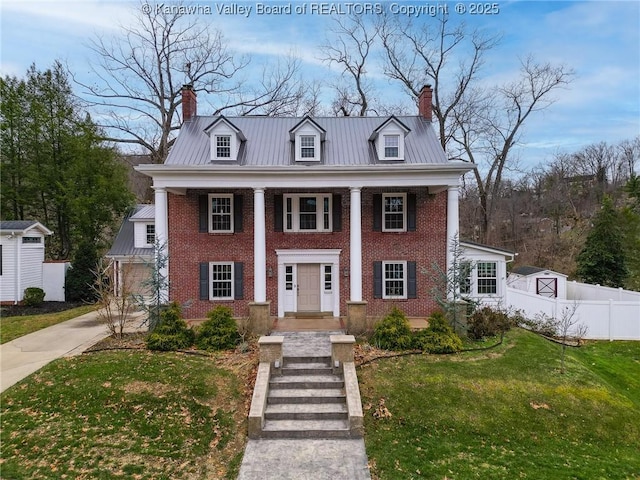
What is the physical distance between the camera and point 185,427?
7.23m

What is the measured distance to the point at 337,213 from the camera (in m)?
14.1

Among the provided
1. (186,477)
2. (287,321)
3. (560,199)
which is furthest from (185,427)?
(560,199)

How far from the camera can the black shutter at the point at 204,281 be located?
13.9m

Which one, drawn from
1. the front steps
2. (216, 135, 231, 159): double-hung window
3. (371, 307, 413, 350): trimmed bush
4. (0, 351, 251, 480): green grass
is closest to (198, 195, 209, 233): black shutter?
(216, 135, 231, 159): double-hung window

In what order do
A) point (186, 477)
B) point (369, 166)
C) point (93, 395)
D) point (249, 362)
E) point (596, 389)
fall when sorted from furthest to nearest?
point (369, 166) < point (249, 362) < point (596, 389) < point (93, 395) < point (186, 477)

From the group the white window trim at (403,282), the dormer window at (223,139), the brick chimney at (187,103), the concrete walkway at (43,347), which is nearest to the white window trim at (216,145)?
the dormer window at (223,139)

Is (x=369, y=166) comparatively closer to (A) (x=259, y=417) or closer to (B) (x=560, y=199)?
(A) (x=259, y=417)

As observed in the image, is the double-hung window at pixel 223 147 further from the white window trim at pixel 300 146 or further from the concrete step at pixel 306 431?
the concrete step at pixel 306 431

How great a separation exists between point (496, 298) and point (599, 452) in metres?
9.98

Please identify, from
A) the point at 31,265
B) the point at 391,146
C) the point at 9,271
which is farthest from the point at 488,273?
the point at 9,271

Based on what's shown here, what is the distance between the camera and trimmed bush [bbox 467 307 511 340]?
11.7 meters

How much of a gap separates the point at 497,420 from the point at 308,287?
8.21 metres

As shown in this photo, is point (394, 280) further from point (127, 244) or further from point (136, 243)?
point (127, 244)

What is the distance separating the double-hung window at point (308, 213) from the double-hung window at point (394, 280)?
9.24 feet
